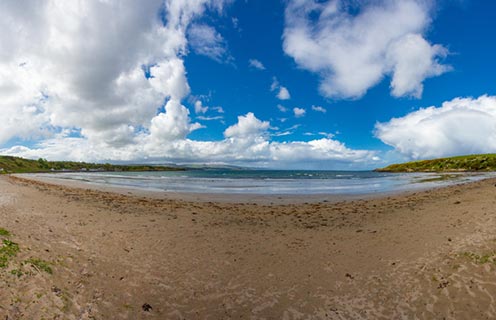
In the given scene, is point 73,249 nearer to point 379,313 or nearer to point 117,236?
point 117,236

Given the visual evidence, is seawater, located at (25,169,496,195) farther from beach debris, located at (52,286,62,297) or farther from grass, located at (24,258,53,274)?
beach debris, located at (52,286,62,297)

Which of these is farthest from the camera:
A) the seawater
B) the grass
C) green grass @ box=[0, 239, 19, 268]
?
the seawater

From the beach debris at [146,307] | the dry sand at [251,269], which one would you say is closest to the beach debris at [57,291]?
the dry sand at [251,269]

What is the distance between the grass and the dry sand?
0.23ft

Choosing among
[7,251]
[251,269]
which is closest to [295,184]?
[251,269]

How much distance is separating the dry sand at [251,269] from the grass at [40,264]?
0.07m

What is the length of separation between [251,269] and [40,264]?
641cm

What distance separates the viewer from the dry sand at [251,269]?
6598mm

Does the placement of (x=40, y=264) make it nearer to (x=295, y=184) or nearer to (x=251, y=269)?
(x=251, y=269)

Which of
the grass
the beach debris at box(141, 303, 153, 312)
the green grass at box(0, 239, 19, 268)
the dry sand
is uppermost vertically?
the green grass at box(0, 239, 19, 268)

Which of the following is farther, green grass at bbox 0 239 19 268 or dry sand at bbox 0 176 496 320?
green grass at bbox 0 239 19 268

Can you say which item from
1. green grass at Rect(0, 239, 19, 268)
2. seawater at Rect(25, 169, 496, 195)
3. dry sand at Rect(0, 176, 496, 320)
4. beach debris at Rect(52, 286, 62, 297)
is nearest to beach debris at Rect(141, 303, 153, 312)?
dry sand at Rect(0, 176, 496, 320)

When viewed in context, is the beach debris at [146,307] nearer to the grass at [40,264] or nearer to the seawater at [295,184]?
the grass at [40,264]

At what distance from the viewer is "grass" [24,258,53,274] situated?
24.5 feet
